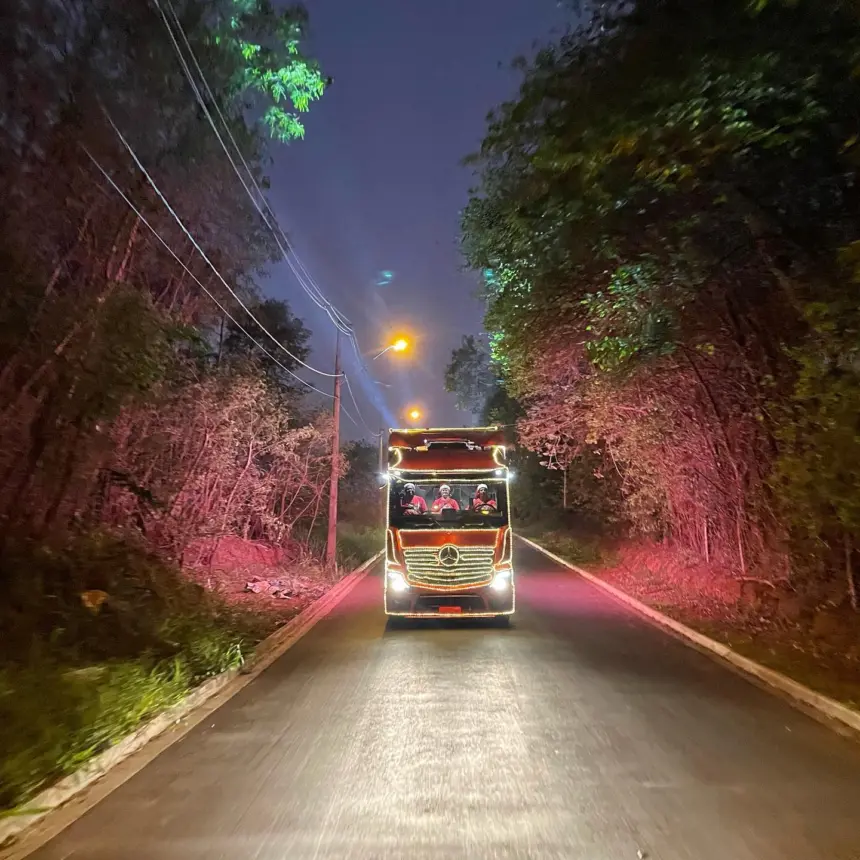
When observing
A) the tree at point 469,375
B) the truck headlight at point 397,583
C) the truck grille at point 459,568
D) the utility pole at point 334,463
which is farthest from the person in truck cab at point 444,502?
the tree at point 469,375

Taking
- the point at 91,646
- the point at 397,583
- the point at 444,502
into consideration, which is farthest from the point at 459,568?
the point at 91,646

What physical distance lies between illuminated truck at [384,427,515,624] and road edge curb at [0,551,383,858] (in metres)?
2.10

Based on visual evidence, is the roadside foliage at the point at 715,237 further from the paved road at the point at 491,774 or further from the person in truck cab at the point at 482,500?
the paved road at the point at 491,774

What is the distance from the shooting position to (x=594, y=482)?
3148cm

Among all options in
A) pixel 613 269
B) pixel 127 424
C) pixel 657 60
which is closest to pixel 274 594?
pixel 127 424

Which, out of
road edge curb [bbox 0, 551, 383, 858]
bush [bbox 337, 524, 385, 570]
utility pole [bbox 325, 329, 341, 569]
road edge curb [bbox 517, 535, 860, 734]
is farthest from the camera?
bush [bbox 337, 524, 385, 570]

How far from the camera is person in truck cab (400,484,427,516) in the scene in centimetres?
1397

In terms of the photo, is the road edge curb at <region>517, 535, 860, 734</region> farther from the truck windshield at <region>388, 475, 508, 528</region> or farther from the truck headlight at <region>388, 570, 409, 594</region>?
the truck headlight at <region>388, 570, 409, 594</region>

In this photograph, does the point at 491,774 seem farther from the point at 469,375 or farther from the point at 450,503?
the point at 469,375

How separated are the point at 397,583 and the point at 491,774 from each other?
7497 millimetres

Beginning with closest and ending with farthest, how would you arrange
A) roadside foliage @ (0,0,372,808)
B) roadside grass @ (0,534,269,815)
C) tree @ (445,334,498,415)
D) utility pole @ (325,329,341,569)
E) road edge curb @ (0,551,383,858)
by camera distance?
road edge curb @ (0,551,383,858), roadside grass @ (0,534,269,815), roadside foliage @ (0,0,372,808), utility pole @ (325,329,341,569), tree @ (445,334,498,415)

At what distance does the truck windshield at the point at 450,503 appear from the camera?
13.8 meters

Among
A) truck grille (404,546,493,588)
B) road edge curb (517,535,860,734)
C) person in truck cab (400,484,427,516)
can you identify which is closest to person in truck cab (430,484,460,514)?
person in truck cab (400,484,427,516)

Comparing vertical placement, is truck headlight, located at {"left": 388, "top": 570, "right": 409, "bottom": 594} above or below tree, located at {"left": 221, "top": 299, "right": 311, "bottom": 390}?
below
